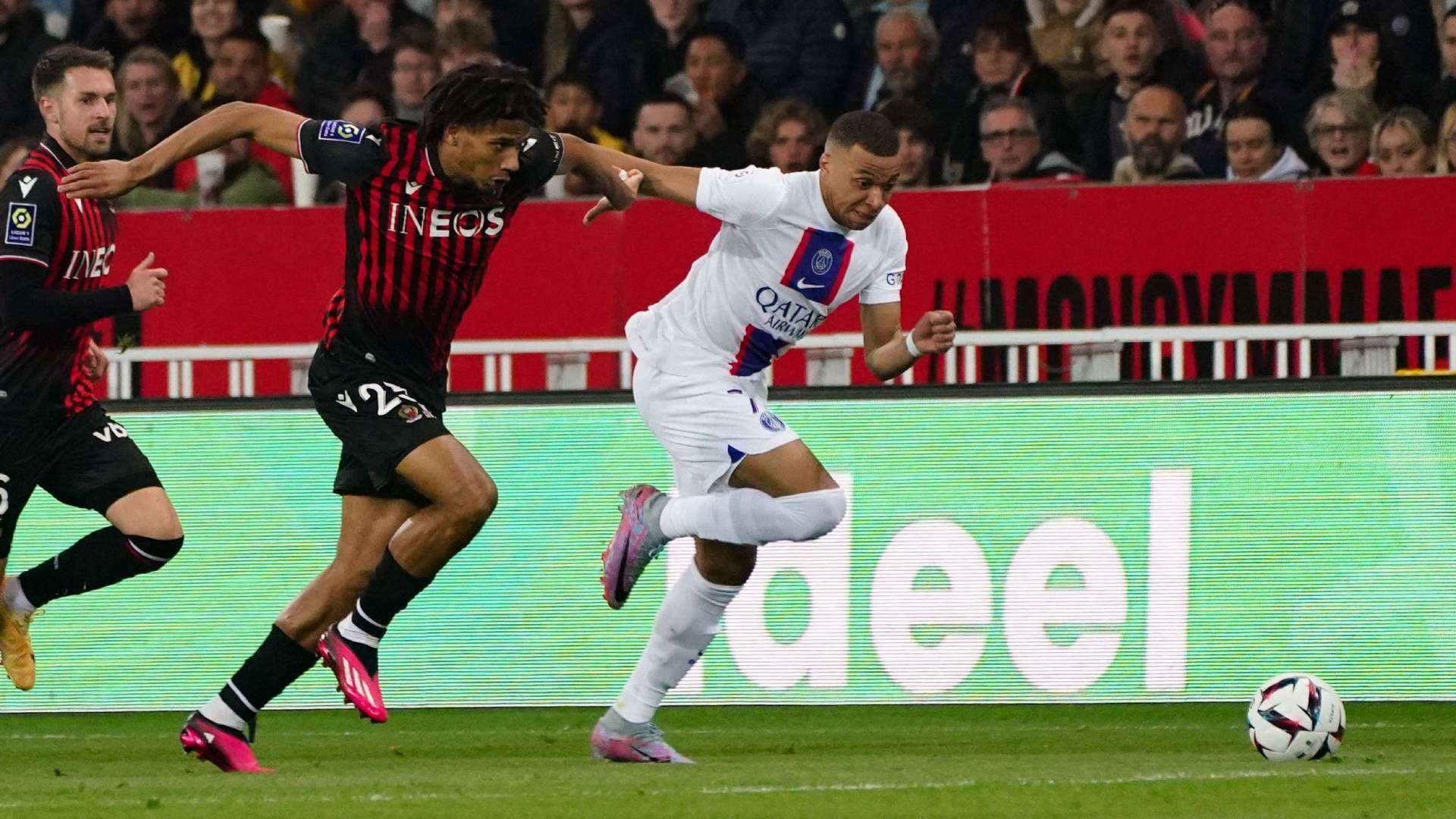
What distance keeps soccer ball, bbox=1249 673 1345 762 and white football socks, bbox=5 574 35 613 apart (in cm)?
440

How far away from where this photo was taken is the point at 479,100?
7.56 metres

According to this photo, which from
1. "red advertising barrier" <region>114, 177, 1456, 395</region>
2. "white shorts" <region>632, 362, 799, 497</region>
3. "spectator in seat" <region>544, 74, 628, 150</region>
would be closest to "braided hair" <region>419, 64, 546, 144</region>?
"white shorts" <region>632, 362, 799, 497</region>

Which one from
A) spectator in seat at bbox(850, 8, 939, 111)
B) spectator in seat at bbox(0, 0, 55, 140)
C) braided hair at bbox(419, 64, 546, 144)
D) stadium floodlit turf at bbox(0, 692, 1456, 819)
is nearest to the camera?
stadium floodlit turf at bbox(0, 692, 1456, 819)

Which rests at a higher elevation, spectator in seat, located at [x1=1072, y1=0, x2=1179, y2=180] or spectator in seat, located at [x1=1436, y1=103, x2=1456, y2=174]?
spectator in seat, located at [x1=1072, y1=0, x2=1179, y2=180]

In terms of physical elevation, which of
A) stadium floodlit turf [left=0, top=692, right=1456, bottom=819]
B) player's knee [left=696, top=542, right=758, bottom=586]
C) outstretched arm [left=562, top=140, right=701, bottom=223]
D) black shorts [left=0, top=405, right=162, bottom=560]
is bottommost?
stadium floodlit turf [left=0, top=692, right=1456, bottom=819]

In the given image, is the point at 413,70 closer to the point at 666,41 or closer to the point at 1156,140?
the point at 666,41

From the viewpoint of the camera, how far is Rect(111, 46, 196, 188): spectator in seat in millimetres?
13750

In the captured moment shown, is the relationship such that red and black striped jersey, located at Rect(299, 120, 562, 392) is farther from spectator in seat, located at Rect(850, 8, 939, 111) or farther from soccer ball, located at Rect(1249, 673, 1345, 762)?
spectator in seat, located at Rect(850, 8, 939, 111)

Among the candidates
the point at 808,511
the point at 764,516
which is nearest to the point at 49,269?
the point at 764,516

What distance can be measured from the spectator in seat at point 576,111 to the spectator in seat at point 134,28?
9.77 feet

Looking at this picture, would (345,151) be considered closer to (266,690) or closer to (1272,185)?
(266,690)

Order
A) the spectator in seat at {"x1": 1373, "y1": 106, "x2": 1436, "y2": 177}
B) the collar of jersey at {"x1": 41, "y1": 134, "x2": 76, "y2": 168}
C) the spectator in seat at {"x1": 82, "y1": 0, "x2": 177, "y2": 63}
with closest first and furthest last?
1. the collar of jersey at {"x1": 41, "y1": 134, "x2": 76, "y2": 168}
2. the spectator in seat at {"x1": 1373, "y1": 106, "x2": 1436, "y2": 177}
3. the spectator in seat at {"x1": 82, "y1": 0, "x2": 177, "y2": 63}

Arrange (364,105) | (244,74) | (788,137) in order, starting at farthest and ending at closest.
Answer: (244,74)
(364,105)
(788,137)

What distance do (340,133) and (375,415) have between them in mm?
885
